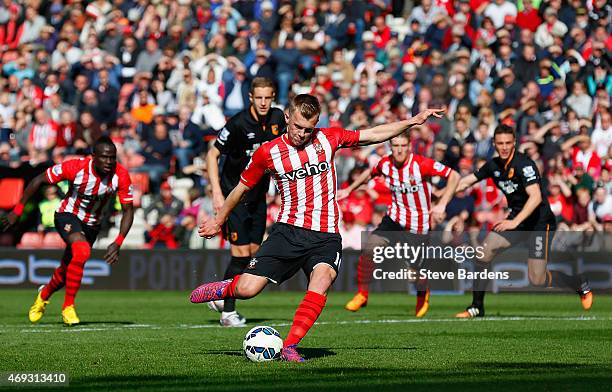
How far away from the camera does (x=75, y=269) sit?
1373cm

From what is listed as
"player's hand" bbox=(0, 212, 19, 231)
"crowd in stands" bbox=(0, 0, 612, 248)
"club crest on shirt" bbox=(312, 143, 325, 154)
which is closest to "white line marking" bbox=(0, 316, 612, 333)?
"player's hand" bbox=(0, 212, 19, 231)

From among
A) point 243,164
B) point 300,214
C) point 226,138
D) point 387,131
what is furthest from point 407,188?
point 300,214

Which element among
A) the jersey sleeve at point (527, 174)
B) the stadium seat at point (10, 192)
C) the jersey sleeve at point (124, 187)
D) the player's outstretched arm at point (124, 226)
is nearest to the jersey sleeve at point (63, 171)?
the jersey sleeve at point (124, 187)

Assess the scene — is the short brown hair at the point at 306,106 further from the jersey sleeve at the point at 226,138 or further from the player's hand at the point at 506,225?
the player's hand at the point at 506,225

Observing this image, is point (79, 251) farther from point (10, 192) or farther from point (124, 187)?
point (10, 192)

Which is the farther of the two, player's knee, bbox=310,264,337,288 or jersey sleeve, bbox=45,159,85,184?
jersey sleeve, bbox=45,159,85,184

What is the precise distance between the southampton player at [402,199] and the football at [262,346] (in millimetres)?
6099

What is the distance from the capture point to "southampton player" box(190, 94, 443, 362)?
9.61 meters

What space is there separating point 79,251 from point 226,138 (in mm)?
2141

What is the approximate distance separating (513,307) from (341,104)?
7.93 m

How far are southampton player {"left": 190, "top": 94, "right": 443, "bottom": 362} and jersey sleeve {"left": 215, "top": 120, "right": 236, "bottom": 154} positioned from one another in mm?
3259

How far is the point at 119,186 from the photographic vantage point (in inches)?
542

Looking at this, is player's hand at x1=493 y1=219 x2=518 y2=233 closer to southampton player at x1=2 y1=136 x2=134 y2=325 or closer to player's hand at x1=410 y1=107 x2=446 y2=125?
southampton player at x1=2 y1=136 x2=134 y2=325

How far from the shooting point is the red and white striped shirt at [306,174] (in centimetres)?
970
